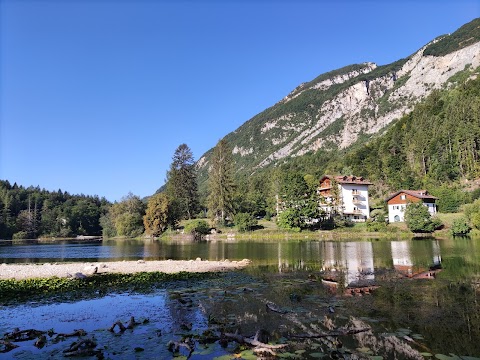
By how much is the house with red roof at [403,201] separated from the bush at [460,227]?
58.0 feet

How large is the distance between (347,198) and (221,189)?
3460 cm

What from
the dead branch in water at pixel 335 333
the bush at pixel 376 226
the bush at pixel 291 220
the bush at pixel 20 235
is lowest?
the bush at pixel 20 235

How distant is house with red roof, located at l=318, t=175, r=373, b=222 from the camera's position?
3490 inches

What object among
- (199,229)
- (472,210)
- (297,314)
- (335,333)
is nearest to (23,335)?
(297,314)

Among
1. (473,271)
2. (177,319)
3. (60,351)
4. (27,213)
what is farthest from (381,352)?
(27,213)

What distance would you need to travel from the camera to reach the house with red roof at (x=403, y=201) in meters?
80.4

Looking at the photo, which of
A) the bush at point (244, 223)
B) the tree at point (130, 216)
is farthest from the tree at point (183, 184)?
the bush at point (244, 223)

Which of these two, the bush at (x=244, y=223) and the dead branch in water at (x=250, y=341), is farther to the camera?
the bush at (x=244, y=223)

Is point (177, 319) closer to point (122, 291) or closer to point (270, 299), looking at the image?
point (270, 299)

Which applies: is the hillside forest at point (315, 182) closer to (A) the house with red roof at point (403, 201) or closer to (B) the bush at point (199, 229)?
(A) the house with red roof at point (403, 201)


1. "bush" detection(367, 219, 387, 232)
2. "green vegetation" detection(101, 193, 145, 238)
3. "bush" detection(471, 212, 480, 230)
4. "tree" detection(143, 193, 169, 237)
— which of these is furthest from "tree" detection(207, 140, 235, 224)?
"bush" detection(471, 212, 480, 230)

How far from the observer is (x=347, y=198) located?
94.4 meters

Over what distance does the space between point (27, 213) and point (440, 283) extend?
167m

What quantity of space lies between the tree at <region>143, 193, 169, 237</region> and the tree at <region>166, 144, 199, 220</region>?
6.21 m
